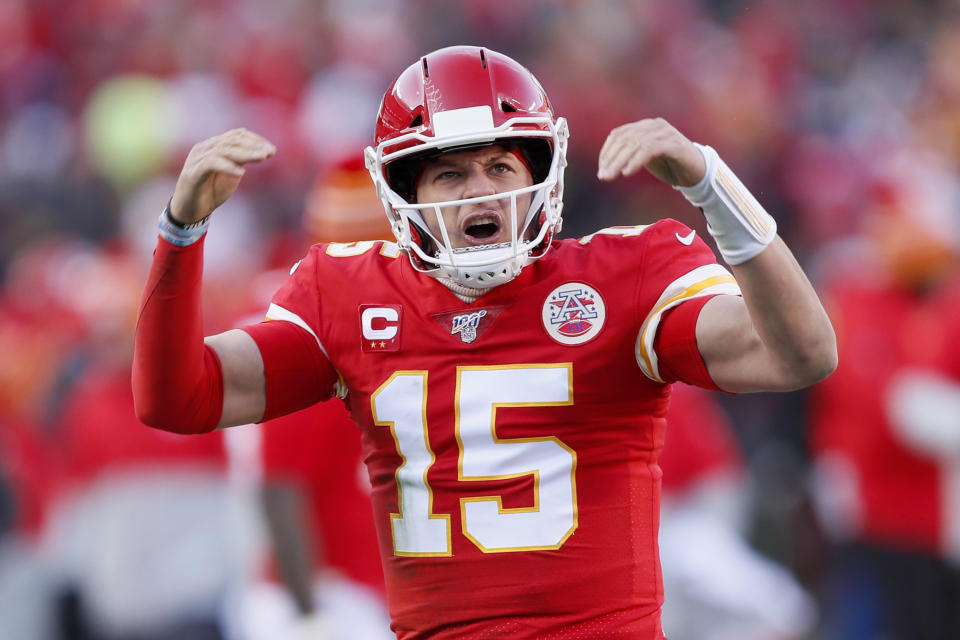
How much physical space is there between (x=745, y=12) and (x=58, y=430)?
6642 mm

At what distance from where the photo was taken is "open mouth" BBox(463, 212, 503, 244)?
3.04 meters

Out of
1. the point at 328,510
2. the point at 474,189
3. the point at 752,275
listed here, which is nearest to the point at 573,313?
the point at 474,189

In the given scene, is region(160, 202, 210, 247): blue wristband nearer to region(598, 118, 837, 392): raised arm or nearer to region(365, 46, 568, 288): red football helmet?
region(365, 46, 568, 288): red football helmet

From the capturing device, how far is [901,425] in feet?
21.7

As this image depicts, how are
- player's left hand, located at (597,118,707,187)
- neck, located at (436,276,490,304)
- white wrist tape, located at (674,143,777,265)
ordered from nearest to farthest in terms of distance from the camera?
player's left hand, located at (597,118,707,187), white wrist tape, located at (674,143,777,265), neck, located at (436,276,490,304)

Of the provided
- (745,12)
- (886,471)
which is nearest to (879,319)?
(886,471)

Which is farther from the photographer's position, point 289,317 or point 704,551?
point 704,551

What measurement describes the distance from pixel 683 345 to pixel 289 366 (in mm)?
776

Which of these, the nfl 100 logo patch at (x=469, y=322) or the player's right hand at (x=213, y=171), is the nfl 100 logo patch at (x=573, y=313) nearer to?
the nfl 100 logo patch at (x=469, y=322)

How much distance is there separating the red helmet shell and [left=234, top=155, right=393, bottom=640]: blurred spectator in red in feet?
5.27

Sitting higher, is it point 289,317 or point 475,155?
point 475,155

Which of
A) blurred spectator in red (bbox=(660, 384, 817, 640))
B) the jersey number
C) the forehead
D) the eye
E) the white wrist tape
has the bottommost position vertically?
blurred spectator in red (bbox=(660, 384, 817, 640))

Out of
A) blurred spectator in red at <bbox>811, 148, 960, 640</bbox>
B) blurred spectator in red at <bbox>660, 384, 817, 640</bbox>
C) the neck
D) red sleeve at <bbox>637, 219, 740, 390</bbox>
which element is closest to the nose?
the neck

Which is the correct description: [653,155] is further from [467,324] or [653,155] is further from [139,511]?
[139,511]
